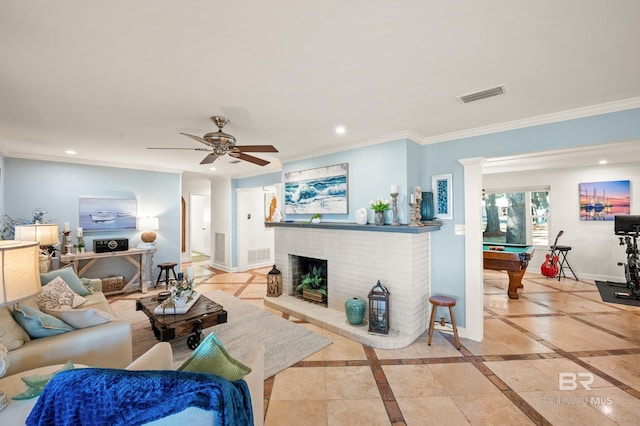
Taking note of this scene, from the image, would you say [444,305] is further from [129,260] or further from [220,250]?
[220,250]

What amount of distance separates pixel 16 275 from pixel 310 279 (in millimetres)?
3492

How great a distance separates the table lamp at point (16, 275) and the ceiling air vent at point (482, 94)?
9.97ft

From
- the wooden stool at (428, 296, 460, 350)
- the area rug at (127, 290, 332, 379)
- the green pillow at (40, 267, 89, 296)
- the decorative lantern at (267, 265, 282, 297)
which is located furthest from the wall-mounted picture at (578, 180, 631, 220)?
the green pillow at (40, 267, 89, 296)

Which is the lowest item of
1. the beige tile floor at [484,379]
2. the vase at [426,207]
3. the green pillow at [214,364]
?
the beige tile floor at [484,379]

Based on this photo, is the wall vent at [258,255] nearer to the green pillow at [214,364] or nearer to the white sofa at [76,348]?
the white sofa at [76,348]

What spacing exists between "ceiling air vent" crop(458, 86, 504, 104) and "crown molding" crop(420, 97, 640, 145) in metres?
0.86

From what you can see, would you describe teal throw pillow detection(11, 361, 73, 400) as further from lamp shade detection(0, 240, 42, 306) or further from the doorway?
the doorway

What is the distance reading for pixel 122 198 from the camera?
5.35m

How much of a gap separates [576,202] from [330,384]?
681 cm

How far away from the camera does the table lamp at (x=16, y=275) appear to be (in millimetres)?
1201

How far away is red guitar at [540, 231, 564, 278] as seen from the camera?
19.1 ft

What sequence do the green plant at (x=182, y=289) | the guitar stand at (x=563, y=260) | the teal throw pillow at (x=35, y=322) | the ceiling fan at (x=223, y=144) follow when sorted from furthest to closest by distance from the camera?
the guitar stand at (x=563, y=260)
the green plant at (x=182, y=289)
the ceiling fan at (x=223, y=144)
the teal throw pillow at (x=35, y=322)

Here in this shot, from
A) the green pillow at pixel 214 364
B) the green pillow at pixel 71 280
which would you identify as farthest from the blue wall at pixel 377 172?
the green pillow at pixel 71 280

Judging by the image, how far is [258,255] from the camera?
7301 millimetres
